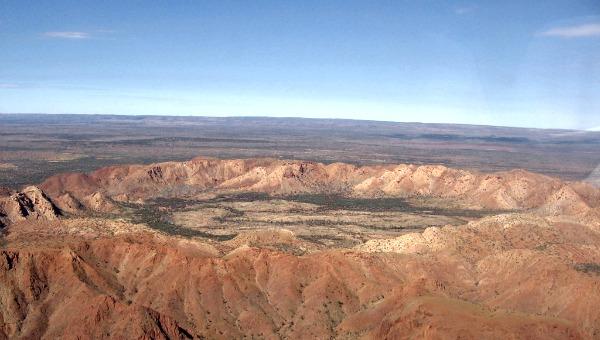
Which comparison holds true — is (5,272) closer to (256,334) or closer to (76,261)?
(76,261)

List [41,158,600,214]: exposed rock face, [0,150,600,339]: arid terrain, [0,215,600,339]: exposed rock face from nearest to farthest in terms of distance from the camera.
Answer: [0,215,600,339]: exposed rock face
[0,150,600,339]: arid terrain
[41,158,600,214]: exposed rock face

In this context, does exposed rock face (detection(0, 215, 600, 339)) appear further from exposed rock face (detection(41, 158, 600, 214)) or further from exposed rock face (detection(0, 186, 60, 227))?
exposed rock face (detection(41, 158, 600, 214))

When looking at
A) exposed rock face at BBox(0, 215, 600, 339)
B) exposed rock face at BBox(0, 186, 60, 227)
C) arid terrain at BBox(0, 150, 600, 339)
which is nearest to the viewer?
exposed rock face at BBox(0, 215, 600, 339)

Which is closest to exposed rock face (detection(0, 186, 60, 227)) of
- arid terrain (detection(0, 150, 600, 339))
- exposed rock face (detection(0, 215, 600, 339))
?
arid terrain (detection(0, 150, 600, 339))

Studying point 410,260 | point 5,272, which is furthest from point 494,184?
point 5,272

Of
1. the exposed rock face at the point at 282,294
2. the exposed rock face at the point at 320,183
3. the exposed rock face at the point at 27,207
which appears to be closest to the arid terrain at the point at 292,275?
the exposed rock face at the point at 282,294

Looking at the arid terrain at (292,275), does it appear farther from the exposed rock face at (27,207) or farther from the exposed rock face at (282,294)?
the exposed rock face at (27,207)

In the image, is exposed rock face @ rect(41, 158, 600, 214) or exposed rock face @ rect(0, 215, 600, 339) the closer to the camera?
exposed rock face @ rect(0, 215, 600, 339)
